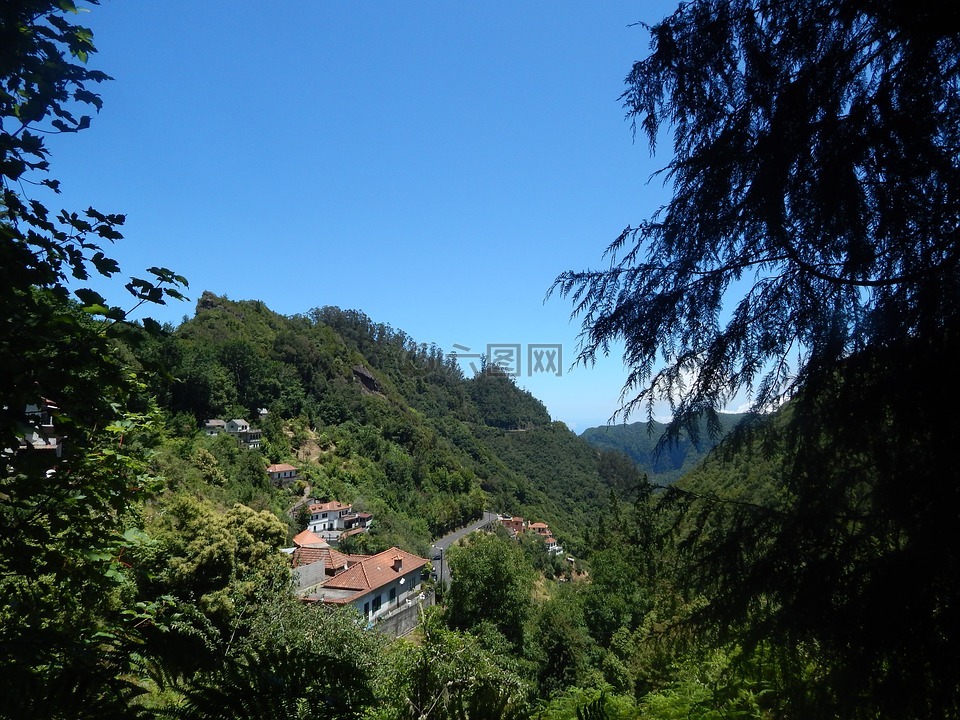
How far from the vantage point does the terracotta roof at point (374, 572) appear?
16.3m

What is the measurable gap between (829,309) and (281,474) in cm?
3056

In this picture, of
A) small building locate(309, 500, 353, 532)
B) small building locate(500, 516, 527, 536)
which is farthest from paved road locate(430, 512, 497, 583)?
small building locate(309, 500, 353, 532)

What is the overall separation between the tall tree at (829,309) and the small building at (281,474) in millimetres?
29149

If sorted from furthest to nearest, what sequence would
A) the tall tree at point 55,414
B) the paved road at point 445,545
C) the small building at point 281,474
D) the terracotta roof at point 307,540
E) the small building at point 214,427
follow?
the small building at point 214,427 → the paved road at point 445,545 → the small building at point 281,474 → the terracotta roof at point 307,540 → the tall tree at point 55,414

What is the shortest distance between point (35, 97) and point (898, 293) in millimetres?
3518

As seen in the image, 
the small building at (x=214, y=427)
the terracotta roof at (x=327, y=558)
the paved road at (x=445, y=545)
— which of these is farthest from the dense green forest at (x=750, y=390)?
the small building at (x=214, y=427)

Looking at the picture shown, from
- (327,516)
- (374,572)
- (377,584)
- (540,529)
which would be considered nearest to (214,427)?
(327,516)

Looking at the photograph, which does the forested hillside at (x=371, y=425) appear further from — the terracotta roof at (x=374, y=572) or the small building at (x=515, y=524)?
the terracotta roof at (x=374, y=572)

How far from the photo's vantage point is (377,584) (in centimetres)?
1705

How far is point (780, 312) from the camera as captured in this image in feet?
7.14

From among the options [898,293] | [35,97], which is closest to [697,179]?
[898,293]

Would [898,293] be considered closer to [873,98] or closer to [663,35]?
[873,98]

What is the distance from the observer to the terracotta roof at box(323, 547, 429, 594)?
16344 millimetres

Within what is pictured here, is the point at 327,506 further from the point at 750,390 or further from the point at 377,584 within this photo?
the point at 750,390
